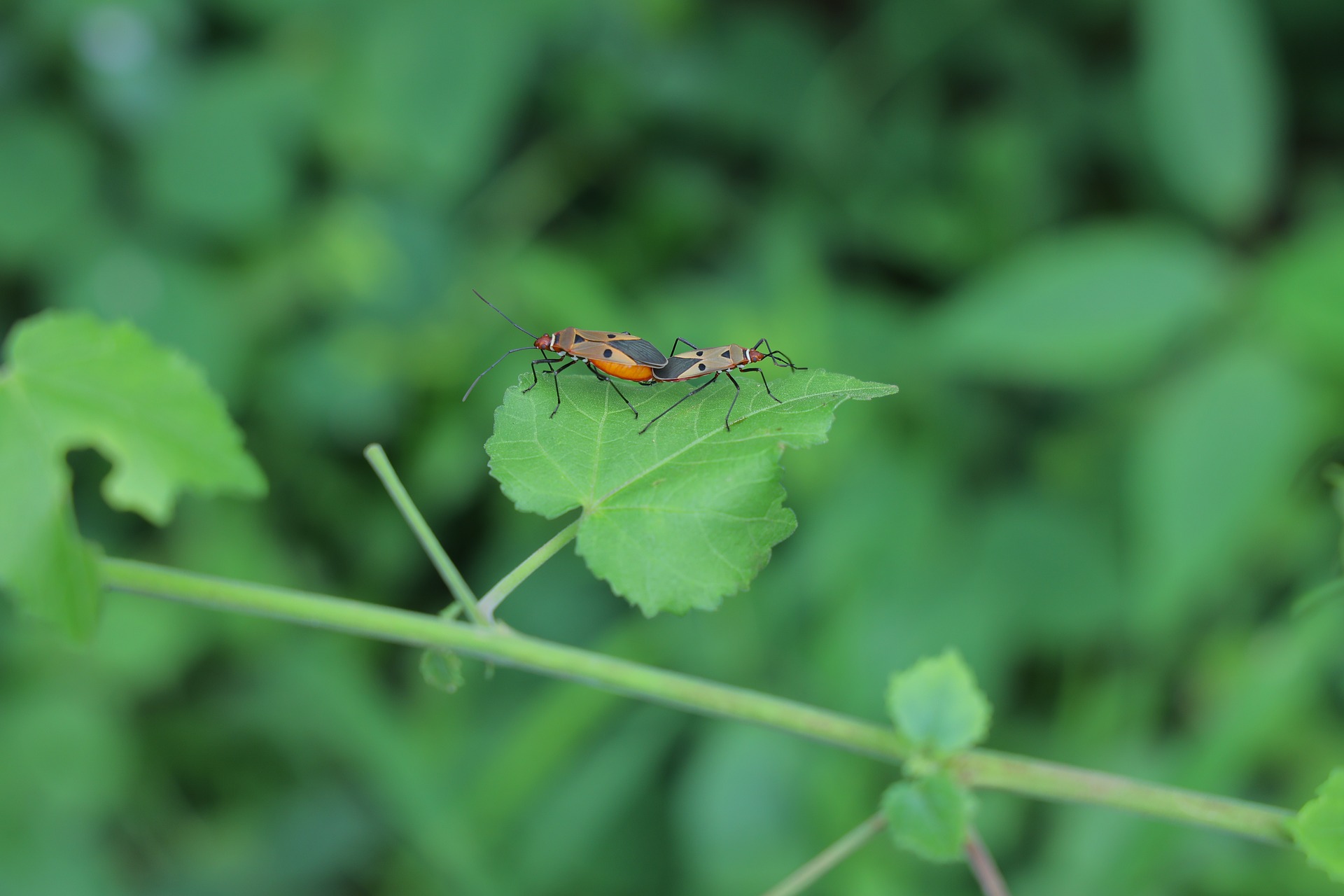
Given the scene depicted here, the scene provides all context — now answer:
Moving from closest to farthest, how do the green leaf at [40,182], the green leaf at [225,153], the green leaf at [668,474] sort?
the green leaf at [668,474]
the green leaf at [40,182]
the green leaf at [225,153]

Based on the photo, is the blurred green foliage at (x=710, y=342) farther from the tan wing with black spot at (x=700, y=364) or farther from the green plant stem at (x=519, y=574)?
the green plant stem at (x=519, y=574)

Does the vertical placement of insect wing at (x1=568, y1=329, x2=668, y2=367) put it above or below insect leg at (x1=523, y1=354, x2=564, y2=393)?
above

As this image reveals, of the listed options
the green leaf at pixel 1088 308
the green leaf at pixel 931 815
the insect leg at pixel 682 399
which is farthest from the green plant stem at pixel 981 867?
the green leaf at pixel 1088 308

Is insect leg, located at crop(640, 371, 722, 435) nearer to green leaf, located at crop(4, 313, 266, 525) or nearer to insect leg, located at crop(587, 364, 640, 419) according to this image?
insect leg, located at crop(587, 364, 640, 419)

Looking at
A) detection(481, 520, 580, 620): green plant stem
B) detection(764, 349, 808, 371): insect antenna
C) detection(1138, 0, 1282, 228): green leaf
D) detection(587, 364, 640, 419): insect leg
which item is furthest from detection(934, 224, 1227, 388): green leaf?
detection(481, 520, 580, 620): green plant stem

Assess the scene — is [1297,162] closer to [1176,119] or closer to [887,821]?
[1176,119]

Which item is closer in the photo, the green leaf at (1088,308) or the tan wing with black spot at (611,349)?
the tan wing with black spot at (611,349)

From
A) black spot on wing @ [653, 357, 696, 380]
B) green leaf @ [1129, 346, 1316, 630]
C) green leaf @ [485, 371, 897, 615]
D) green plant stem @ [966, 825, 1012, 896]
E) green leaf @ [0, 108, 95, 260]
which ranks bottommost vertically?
green leaf @ [0, 108, 95, 260]

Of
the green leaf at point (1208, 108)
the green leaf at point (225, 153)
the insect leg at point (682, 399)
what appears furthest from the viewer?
the green leaf at point (225, 153)
